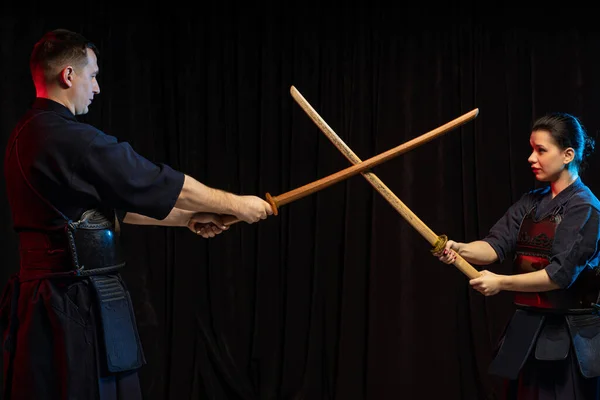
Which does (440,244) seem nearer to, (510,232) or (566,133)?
(510,232)

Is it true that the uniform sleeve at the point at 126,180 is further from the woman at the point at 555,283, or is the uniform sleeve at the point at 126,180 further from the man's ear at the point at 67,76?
the woman at the point at 555,283

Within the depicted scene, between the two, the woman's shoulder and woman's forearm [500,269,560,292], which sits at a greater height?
the woman's shoulder

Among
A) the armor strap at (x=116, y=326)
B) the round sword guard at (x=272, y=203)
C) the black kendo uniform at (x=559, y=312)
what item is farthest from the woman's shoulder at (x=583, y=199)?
the armor strap at (x=116, y=326)

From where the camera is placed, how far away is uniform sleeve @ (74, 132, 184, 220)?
202 centimetres

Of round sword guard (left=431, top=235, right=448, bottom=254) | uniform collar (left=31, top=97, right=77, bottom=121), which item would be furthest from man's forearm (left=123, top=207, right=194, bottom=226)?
round sword guard (left=431, top=235, right=448, bottom=254)

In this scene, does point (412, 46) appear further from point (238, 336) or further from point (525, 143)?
point (238, 336)

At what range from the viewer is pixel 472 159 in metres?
3.66

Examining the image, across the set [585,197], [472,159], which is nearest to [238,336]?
[472,159]

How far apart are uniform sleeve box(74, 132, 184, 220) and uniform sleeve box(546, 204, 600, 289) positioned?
4.38ft

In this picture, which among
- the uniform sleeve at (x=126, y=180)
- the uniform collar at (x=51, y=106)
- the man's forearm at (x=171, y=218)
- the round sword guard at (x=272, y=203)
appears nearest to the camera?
the uniform sleeve at (x=126, y=180)

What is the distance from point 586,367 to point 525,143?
1.60 meters

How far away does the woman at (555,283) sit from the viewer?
2.32m

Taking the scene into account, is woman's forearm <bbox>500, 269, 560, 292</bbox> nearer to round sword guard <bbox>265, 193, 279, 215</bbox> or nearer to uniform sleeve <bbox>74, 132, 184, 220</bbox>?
round sword guard <bbox>265, 193, 279, 215</bbox>

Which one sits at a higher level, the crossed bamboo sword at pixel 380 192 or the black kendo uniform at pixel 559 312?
the crossed bamboo sword at pixel 380 192
